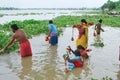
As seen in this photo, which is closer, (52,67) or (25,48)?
(52,67)

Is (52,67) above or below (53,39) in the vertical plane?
below

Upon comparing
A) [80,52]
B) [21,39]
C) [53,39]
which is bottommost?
[53,39]

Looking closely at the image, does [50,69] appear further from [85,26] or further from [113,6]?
[113,6]

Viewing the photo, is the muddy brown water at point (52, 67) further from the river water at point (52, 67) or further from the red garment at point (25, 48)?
the red garment at point (25, 48)

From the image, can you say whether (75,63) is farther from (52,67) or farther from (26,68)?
(26,68)

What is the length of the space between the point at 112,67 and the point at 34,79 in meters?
2.71

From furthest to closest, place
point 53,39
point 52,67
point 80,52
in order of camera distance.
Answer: point 53,39 → point 80,52 → point 52,67

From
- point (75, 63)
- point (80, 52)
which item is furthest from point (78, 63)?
point (80, 52)

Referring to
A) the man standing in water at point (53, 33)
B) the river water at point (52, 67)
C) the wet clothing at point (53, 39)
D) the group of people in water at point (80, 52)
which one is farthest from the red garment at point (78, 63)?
the wet clothing at point (53, 39)

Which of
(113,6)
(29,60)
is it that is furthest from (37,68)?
(113,6)

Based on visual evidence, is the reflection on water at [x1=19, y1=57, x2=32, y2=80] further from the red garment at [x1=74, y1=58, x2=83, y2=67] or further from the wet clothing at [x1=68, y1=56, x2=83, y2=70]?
the red garment at [x1=74, y1=58, x2=83, y2=67]

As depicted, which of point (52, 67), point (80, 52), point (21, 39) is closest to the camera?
point (52, 67)

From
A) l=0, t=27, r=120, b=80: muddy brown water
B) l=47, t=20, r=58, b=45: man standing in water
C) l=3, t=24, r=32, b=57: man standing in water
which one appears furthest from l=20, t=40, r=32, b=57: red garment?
l=47, t=20, r=58, b=45: man standing in water

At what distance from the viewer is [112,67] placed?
8109mm
